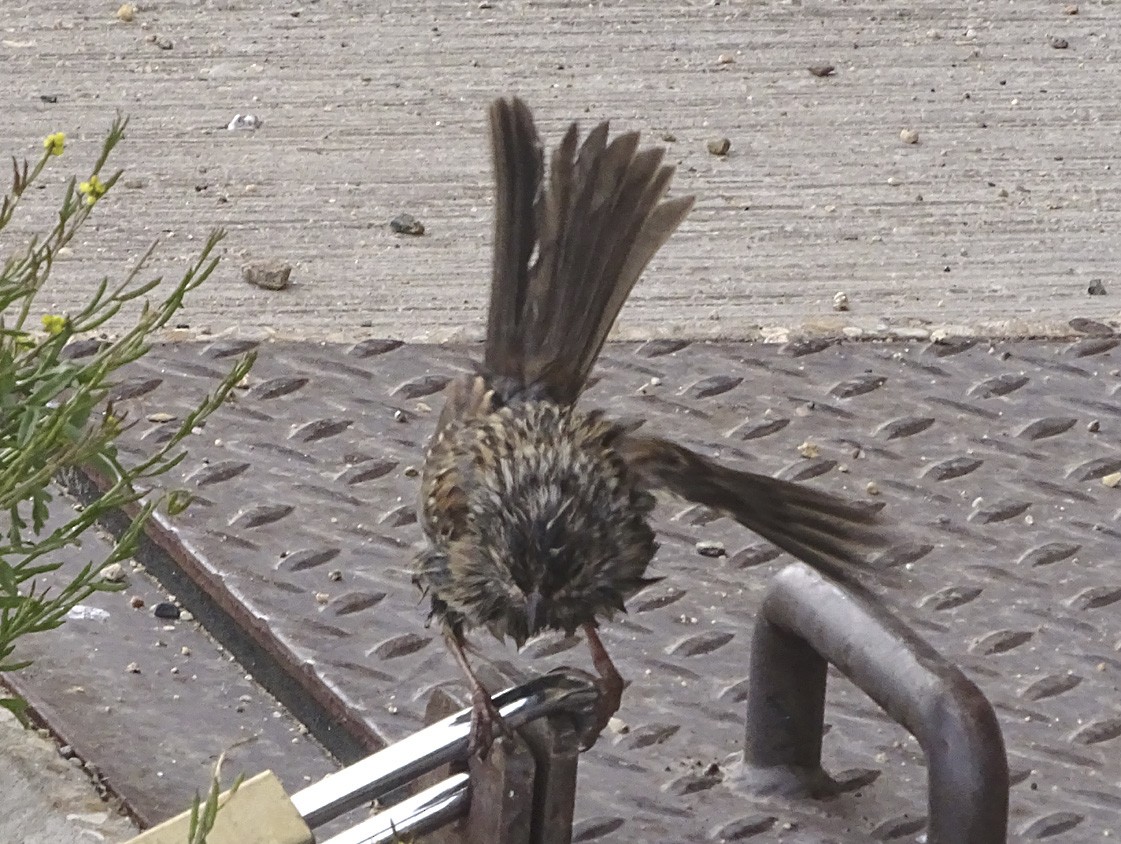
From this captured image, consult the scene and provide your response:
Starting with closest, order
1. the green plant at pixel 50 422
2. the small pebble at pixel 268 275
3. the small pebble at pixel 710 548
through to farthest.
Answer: the green plant at pixel 50 422
the small pebble at pixel 710 548
the small pebble at pixel 268 275

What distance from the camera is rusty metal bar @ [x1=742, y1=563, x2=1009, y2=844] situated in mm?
2195

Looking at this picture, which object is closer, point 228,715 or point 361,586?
point 228,715

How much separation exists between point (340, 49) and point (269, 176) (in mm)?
734

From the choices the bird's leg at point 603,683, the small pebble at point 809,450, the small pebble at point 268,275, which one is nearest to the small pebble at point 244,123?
the small pebble at point 268,275

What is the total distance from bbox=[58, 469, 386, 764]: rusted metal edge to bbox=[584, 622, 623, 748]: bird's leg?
30 centimetres

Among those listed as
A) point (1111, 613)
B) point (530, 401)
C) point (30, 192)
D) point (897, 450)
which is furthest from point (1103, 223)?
point (30, 192)

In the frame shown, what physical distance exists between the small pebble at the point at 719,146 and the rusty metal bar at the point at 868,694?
241 centimetres

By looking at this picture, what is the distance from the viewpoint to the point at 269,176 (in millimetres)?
4637

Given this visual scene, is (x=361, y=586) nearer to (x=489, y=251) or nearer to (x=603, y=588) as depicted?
(x=603, y=588)

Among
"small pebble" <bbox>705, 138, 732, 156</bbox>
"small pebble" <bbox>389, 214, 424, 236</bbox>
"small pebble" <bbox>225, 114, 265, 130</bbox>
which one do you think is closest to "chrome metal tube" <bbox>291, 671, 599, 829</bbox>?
"small pebble" <bbox>389, 214, 424, 236</bbox>

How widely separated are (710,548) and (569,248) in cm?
54

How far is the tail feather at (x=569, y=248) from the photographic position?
2.97 metres

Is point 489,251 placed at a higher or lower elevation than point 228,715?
higher

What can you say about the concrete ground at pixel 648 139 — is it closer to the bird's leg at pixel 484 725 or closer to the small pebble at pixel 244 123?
the small pebble at pixel 244 123
